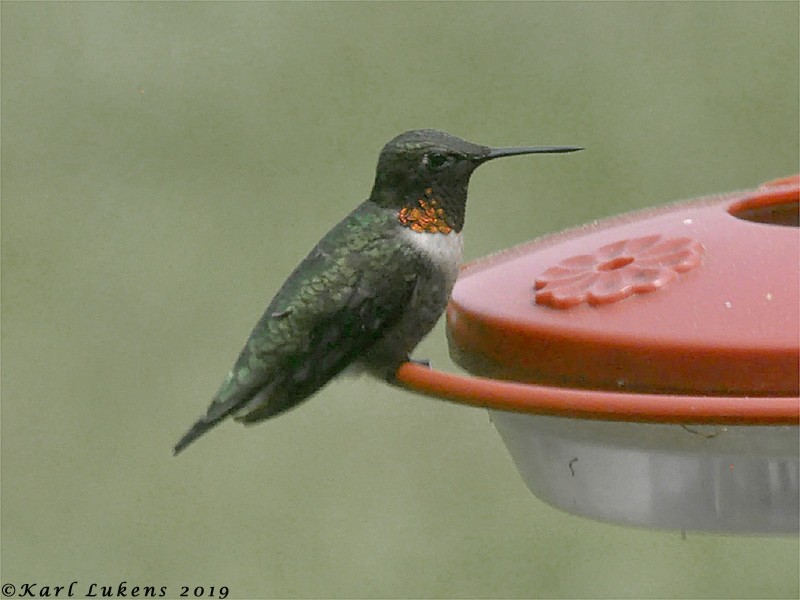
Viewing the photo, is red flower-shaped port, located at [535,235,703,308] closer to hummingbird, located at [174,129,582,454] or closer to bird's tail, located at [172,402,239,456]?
hummingbird, located at [174,129,582,454]

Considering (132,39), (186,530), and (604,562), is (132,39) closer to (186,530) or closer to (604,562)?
(186,530)

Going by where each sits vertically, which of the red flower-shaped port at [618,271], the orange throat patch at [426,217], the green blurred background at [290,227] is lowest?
the green blurred background at [290,227]

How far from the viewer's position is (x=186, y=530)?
8.64m

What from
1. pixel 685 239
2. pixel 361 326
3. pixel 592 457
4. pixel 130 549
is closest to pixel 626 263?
pixel 685 239

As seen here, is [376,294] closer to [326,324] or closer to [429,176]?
[326,324]

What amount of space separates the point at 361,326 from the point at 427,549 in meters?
4.91

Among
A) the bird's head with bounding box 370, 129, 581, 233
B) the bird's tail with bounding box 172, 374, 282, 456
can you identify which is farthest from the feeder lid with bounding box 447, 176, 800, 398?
the bird's tail with bounding box 172, 374, 282, 456

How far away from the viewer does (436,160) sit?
11.0 feet

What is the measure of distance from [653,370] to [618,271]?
34 centimetres

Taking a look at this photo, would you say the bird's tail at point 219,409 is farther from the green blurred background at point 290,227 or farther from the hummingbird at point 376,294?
the green blurred background at point 290,227

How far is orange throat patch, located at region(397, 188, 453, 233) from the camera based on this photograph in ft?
11.1

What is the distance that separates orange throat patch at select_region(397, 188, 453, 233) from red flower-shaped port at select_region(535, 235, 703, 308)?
439 millimetres

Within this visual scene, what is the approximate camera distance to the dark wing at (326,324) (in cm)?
335

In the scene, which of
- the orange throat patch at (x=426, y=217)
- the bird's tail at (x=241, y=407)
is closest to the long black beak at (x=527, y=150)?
the orange throat patch at (x=426, y=217)
